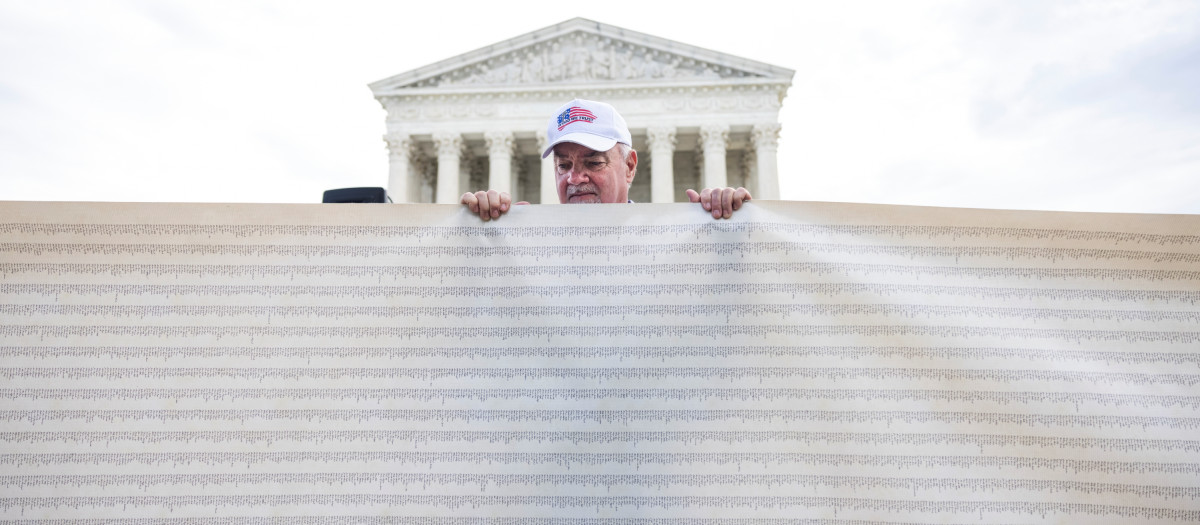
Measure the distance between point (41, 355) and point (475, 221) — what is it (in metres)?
1.19

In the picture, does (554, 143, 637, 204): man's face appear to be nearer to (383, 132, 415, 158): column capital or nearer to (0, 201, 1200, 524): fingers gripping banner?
(0, 201, 1200, 524): fingers gripping banner

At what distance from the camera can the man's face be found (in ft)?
7.48

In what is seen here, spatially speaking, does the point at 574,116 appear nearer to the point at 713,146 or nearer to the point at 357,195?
the point at 357,195

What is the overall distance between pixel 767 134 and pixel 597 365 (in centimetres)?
2031

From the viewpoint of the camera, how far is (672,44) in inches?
824

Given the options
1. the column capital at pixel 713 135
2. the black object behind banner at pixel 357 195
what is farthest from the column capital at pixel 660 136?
the black object behind banner at pixel 357 195

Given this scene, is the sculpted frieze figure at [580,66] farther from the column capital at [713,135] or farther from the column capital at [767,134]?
the column capital at [767,134]

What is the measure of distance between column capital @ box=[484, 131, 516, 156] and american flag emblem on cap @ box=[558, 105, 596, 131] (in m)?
19.1

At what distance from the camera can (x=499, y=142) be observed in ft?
68.4

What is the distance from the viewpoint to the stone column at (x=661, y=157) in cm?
2028

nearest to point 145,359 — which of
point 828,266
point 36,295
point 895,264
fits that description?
point 36,295

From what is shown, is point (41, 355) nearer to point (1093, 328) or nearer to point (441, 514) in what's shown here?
point (441, 514)

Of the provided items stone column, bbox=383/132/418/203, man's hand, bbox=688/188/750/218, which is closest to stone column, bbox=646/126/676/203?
stone column, bbox=383/132/418/203

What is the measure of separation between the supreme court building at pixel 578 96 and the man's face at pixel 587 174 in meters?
17.9
